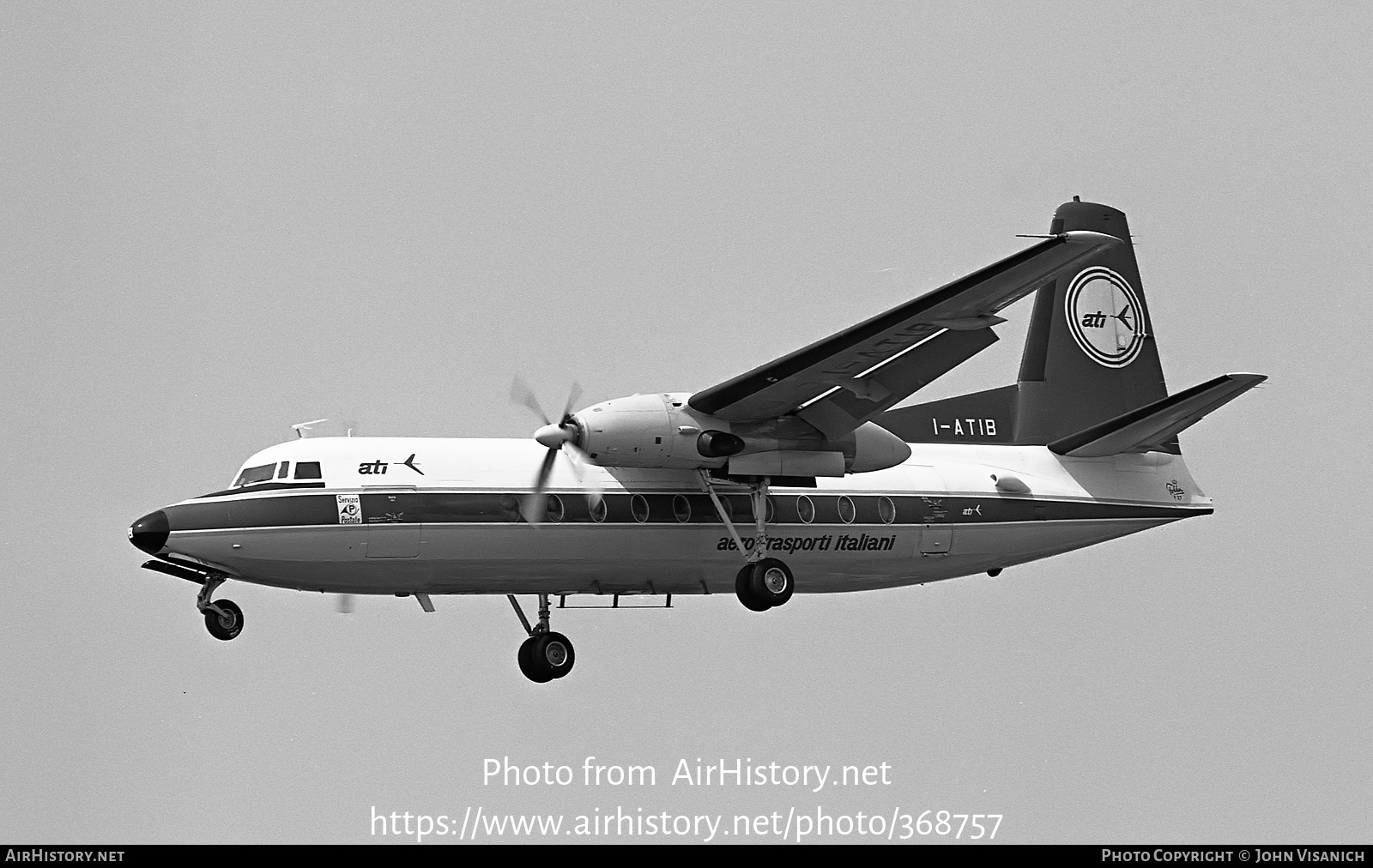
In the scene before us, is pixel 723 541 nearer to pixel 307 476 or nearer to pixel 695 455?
pixel 695 455

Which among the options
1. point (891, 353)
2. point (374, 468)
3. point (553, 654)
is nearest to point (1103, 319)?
point (891, 353)

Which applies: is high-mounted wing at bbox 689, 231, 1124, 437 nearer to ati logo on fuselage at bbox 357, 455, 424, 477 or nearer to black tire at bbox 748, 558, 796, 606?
black tire at bbox 748, 558, 796, 606

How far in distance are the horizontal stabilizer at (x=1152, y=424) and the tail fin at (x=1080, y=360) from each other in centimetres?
38

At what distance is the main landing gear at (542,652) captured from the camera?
2100 centimetres

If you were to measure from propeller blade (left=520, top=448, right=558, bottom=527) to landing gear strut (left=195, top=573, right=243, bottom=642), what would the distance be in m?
2.91

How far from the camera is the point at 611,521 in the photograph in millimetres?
19641

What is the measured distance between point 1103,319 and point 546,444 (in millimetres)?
8008

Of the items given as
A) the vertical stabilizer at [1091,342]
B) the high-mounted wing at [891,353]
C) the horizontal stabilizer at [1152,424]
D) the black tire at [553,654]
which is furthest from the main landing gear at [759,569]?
the vertical stabilizer at [1091,342]

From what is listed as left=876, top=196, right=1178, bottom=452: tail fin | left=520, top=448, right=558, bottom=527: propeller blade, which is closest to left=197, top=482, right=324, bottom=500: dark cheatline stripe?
left=520, top=448, right=558, bottom=527: propeller blade

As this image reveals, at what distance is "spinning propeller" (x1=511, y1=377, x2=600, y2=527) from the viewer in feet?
62.1

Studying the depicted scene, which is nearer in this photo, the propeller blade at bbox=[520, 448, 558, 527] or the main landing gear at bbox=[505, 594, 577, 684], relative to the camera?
the propeller blade at bbox=[520, 448, 558, 527]

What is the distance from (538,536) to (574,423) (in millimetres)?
1228

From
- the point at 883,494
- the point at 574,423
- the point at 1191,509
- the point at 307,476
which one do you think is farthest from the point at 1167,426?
the point at 307,476

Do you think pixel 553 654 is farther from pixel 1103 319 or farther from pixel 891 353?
pixel 1103 319
